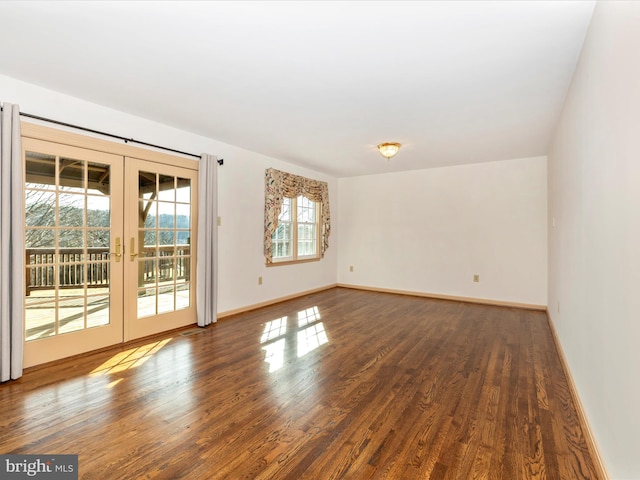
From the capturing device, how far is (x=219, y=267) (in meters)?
4.56

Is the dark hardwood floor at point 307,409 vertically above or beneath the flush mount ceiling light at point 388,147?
beneath

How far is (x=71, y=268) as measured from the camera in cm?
311

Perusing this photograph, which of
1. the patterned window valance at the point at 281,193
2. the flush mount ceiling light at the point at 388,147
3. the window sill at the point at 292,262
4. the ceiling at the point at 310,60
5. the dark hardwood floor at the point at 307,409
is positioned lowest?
the dark hardwood floor at the point at 307,409

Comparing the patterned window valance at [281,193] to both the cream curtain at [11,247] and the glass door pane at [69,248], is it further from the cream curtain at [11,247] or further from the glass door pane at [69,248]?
the cream curtain at [11,247]

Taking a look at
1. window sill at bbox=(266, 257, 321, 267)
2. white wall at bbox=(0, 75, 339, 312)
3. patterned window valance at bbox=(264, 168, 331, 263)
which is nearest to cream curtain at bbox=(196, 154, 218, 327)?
white wall at bbox=(0, 75, 339, 312)

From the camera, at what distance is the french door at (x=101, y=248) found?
115 inches

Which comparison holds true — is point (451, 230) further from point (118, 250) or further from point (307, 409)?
point (118, 250)

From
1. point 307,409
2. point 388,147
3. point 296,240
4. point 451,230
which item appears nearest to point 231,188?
point 296,240

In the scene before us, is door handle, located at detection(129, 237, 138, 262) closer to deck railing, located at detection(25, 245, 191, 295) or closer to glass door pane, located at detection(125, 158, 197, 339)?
glass door pane, located at detection(125, 158, 197, 339)

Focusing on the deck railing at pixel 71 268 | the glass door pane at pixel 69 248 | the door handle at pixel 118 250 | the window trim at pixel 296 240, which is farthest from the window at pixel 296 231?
the glass door pane at pixel 69 248

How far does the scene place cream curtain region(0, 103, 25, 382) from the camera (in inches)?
101

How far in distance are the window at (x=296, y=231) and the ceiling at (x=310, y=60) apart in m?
2.28

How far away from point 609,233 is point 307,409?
2.01 meters

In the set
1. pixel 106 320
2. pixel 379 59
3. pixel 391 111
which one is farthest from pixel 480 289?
pixel 106 320
